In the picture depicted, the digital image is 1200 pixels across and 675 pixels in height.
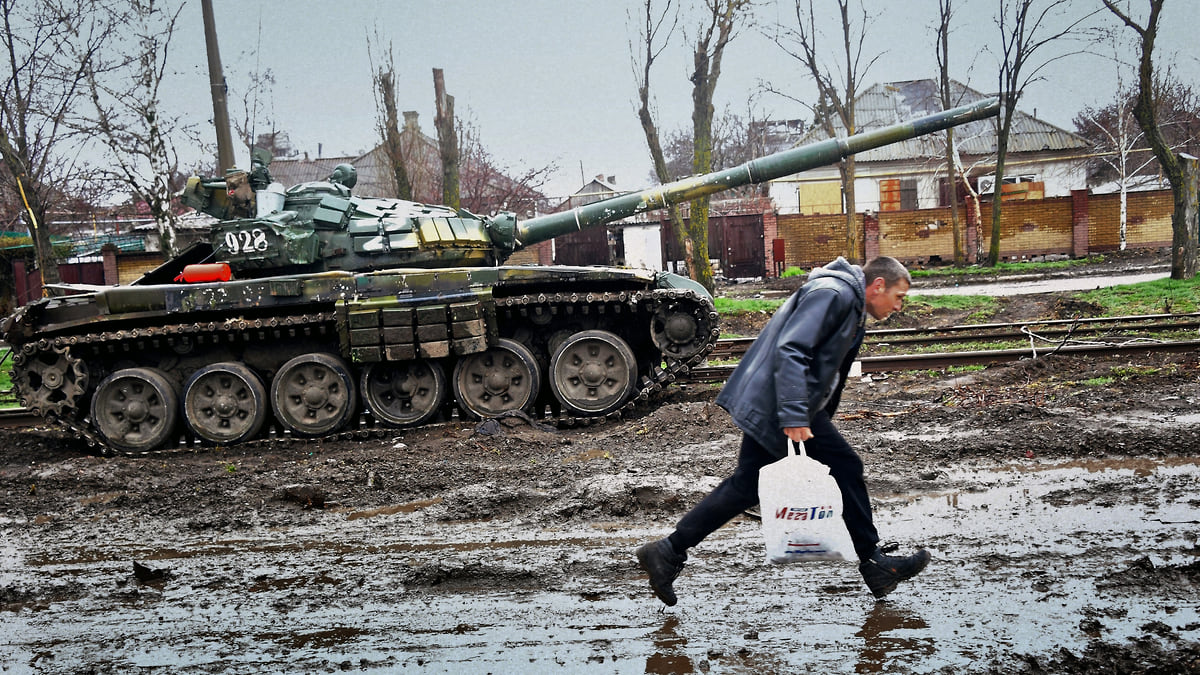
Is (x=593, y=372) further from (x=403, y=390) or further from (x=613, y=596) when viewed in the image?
(x=613, y=596)

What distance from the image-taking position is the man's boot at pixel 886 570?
404cm

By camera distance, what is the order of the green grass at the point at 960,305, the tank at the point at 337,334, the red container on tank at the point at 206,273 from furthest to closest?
the green grass at the point at 960,305 < the red container on tank at the point at 206,273 < the tank at the point at 337,334

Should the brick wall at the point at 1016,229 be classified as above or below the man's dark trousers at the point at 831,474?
above

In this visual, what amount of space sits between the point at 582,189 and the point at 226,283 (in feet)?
198

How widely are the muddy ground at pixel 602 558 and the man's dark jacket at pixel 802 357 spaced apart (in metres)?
0.86

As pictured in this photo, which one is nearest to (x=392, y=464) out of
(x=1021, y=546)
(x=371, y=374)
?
(x=371, y=374)

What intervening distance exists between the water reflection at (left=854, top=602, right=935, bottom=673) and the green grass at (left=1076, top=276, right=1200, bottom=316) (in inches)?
444

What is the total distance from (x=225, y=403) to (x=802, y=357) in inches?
A: 281

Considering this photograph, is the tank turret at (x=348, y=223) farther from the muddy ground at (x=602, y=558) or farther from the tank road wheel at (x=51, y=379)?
the muddy ground at (x=602, y=558)

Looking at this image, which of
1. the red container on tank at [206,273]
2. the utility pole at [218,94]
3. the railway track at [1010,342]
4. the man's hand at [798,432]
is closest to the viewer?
the man's hand at [798,432]

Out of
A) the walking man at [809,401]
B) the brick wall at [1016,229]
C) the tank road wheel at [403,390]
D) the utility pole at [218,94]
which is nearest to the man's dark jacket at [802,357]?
the walking man at [809,401]

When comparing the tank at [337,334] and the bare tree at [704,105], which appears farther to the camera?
the bare tree at [704,105]

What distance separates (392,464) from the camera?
745 cm

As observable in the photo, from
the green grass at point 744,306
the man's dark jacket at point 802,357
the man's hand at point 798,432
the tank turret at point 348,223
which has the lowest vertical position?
the green grass at point 744,306
